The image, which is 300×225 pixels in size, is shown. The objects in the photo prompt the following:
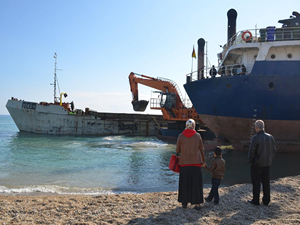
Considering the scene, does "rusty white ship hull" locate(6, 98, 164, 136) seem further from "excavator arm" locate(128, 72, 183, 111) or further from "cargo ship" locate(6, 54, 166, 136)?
"excavator arm" locate(128, 72, 183, 111)

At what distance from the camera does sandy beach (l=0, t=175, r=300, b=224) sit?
3764 mm

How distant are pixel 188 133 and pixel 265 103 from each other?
9.56 meters

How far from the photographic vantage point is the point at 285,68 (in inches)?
467

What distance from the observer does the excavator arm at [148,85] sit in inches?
949

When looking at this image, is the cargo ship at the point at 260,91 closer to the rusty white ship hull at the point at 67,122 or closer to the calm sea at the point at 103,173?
the calm sea at the point at 103,173

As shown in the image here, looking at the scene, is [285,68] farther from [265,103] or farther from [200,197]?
[200,197]

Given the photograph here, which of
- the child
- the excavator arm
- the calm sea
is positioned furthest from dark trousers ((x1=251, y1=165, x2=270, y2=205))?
the excavator arm

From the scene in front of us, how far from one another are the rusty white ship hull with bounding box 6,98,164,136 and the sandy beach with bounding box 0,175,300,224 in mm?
23009

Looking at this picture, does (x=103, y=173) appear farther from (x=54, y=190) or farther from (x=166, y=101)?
(x=166, y=101)

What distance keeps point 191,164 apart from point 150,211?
42.0 inches

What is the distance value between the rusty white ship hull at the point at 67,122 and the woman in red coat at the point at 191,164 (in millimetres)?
23768

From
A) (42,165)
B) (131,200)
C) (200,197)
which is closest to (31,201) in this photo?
(131,200)

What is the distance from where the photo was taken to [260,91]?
39.8ft

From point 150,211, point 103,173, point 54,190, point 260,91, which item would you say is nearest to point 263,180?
point 150,211
